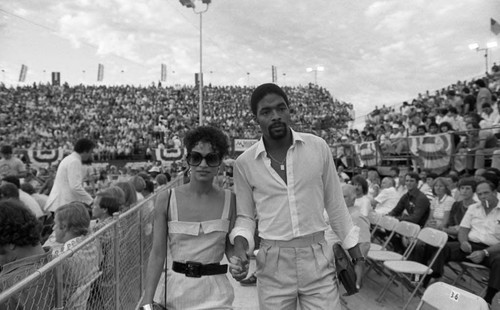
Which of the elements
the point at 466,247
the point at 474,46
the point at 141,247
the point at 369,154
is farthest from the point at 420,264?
the point at 474,46

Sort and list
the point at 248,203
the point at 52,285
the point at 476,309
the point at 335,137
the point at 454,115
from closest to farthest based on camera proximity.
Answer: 1. the point at 52,285
2. the point at 248,203
3. the point at 476,309
4. the point at 454,115
5. the point at 335,137

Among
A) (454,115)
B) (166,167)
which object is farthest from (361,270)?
(166,167)

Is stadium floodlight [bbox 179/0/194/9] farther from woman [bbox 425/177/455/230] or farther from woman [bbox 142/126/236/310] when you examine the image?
woman [bbox 142/126/236/310]

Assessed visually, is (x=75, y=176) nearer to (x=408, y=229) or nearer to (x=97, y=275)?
(x=97, y=275)

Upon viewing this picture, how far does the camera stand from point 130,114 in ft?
118

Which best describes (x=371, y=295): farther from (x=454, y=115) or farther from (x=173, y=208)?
(x=454, y=115)

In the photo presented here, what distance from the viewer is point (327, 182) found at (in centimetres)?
219

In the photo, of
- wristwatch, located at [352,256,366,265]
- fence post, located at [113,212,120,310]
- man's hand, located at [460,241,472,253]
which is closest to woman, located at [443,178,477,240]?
man's hand, located at [460,241,472,253]

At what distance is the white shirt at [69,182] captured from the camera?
17.7 feet

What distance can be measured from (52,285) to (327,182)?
143 centimetres

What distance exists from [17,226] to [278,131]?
1.66 metres

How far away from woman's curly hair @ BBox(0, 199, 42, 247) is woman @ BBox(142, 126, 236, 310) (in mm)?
959

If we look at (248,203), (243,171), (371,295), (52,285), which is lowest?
(371,295)

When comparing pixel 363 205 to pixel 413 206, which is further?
pixel 413 206
